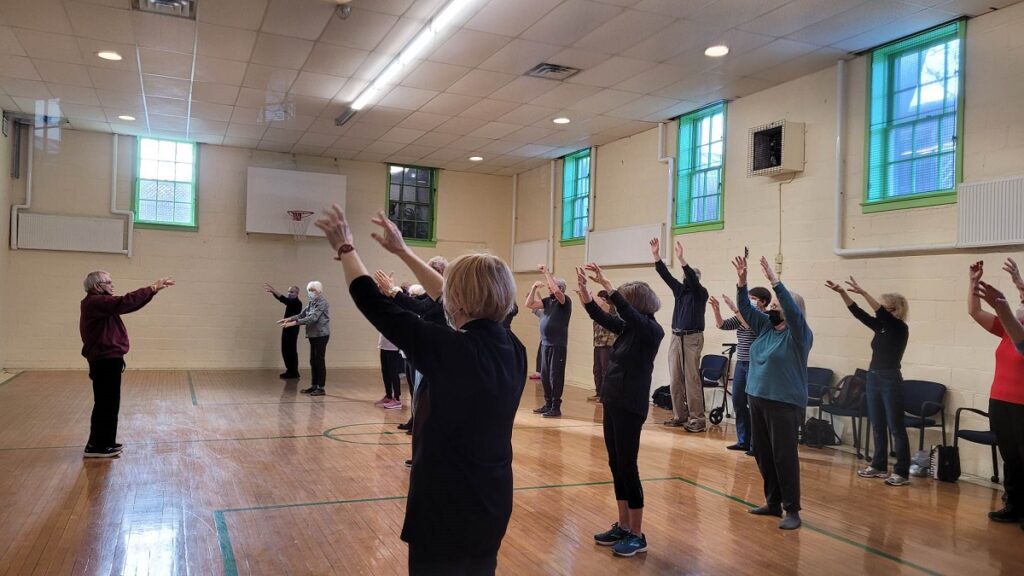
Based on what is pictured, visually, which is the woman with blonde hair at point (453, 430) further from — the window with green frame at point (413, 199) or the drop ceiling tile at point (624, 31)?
the window with green frame at point (413, 199)

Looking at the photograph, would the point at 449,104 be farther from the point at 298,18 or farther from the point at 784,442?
the point at 784,442

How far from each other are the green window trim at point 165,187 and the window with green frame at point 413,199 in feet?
10.2

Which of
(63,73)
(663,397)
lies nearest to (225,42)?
(63,73)

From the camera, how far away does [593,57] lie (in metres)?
6.86

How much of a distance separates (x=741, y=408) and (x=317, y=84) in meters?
5.55

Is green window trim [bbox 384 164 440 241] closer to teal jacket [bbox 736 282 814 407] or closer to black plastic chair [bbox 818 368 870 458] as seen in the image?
black plastic chair [bbox 818 368 870 458]

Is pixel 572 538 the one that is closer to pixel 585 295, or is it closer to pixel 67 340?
pixel 585 295

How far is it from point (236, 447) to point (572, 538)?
3195 mm

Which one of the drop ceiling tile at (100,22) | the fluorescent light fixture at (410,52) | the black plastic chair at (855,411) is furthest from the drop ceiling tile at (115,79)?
the black plastic chair at (855,411)

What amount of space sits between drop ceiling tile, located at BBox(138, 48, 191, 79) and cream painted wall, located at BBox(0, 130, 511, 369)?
12.7 feet

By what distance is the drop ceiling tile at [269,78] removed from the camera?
24.8ft

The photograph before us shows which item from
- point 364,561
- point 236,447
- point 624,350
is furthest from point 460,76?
point 364,561

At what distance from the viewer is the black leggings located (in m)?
3.53

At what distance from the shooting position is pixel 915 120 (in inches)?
239
